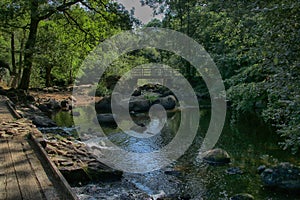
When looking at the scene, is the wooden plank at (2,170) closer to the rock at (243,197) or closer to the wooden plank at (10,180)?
the wooden plank at (10,180)

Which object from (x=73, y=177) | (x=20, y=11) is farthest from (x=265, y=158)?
(x=20, y=11)

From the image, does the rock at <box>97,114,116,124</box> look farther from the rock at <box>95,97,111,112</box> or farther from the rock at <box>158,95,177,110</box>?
the rock at <box>158,95,177,110</box>

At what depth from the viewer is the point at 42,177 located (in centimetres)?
362

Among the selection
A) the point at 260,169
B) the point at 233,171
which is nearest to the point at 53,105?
the point at 233,171

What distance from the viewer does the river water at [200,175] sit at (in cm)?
579

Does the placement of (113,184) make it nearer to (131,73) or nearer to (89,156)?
(89,156)

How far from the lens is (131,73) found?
25.6 metres

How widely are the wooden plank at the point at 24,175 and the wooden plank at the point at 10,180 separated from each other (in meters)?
0.04

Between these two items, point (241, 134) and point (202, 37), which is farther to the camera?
point (202, 37)

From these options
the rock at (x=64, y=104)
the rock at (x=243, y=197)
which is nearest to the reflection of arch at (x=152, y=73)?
the rock at (x=64, y=104)

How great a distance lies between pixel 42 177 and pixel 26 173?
0.28m

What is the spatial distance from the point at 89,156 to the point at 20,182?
11.6 feet

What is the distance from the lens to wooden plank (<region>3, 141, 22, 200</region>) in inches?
123

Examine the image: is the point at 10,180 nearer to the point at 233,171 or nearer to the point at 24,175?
the point at 24,175
